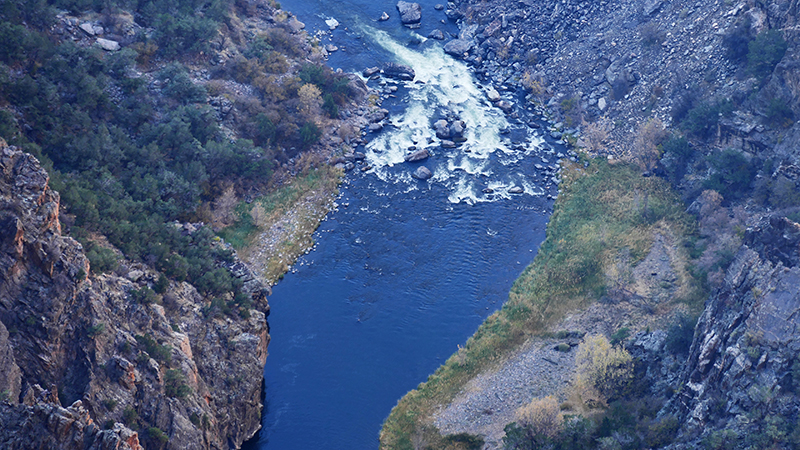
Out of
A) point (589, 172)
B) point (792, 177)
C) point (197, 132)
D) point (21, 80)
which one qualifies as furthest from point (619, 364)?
point (21, 80)

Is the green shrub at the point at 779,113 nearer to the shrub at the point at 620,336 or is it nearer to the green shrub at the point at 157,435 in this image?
the shrub at the point at 620,336

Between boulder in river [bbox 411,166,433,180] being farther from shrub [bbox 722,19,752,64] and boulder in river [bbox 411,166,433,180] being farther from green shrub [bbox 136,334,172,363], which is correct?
green shrub [bbox 136,334,172,363]

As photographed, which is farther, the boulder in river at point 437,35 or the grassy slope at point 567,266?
the boulder in river at point 437,35

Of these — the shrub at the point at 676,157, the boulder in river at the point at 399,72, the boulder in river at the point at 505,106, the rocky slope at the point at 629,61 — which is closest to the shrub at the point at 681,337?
the rocky slope at the point at 629,61

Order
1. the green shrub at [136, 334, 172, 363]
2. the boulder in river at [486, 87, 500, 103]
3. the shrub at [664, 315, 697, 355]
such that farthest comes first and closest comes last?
the boulder in river at [486, 87, 500, 103] < the shrub at [664, 315, 697, 355] < the green shrub at [136, 334, 172, 363]

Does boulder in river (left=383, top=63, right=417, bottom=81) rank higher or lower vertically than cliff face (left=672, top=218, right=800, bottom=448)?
higher

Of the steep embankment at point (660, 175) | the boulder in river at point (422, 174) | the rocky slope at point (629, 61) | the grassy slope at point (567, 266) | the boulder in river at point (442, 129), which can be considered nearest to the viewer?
the steep embankment at point (660, 175)

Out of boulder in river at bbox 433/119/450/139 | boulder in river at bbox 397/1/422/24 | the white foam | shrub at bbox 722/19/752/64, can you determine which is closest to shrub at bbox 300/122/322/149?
the white foam

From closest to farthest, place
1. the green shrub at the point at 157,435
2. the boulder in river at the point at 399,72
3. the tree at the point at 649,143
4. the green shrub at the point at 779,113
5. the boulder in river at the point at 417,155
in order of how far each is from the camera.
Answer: the green shrub at the point at 157,435, the green shrub at the point at 779,113, the tree at the point at 649,143, the boulder in river at the point at 417,155, the boulder in river at the point at 399,72
